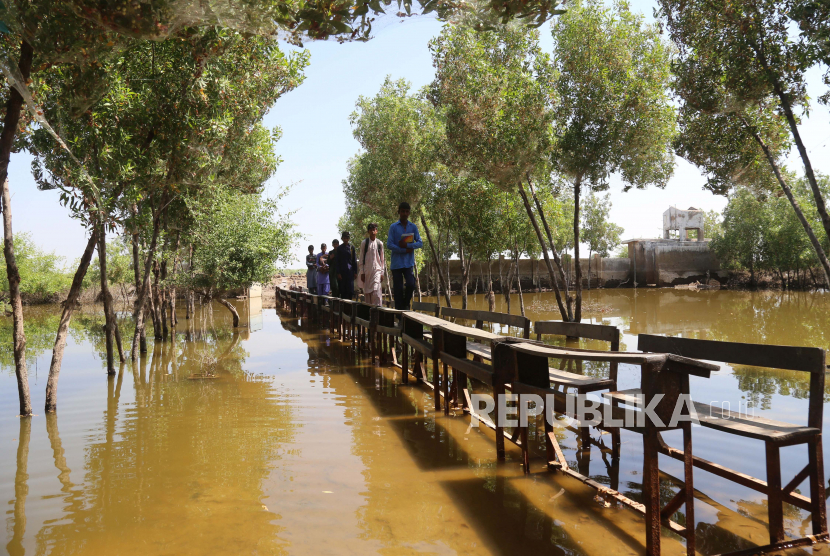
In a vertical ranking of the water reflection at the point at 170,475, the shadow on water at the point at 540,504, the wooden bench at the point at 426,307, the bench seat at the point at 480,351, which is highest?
the wooden bench at the point at 426,307

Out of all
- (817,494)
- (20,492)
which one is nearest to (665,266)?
(817,494)

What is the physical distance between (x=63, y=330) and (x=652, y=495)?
6763 millimetres

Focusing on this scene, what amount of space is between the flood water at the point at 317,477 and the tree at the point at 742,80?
4.69 metres

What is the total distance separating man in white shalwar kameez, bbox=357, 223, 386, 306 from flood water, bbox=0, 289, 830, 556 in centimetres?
175

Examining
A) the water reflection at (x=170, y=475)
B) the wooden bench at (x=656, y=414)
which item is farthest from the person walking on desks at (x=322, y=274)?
the wooden bench at (x=656, y=414)

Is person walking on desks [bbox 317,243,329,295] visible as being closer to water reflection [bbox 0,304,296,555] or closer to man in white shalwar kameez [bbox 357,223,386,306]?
man in white shalwar kameez [bbox 357,223,386,306]

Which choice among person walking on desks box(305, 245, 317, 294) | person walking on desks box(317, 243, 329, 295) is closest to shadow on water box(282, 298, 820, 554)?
person walking on desks box(317, 243, 329, 295)

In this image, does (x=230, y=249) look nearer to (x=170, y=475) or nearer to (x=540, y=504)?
(x=170, y=475)

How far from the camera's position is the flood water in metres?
3.03

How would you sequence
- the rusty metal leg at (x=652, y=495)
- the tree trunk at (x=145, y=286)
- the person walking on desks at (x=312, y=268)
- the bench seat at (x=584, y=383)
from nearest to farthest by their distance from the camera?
the rusty metal leg at (x=652, y=495), the bench seat at (x=584, y=383), the tree trunk at (x=145, y=286), the person walking on desks at (x=312, y=268)

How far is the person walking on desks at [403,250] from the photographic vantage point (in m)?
8.05

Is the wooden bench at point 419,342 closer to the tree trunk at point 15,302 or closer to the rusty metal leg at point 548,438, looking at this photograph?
the rusty metal leg at point 548,438

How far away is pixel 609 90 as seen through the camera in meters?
12.2

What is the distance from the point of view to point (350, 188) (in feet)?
90.1
